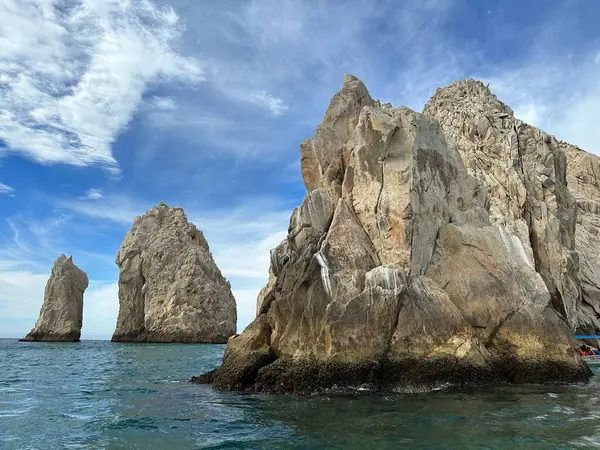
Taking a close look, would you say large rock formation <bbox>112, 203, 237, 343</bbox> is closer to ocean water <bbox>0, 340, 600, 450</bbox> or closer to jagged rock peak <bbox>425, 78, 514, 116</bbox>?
jagged rock peak <bbox>425, 78, 514, 116</bbox>

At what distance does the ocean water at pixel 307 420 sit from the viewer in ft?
36.3

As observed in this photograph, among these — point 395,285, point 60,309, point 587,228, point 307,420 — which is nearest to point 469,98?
point 395,285

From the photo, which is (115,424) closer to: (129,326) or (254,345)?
(254,345)

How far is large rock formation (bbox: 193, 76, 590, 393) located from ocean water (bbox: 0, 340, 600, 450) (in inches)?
57.8

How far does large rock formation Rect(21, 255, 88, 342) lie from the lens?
90.8 meters

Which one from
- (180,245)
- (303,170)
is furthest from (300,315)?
(180,245)

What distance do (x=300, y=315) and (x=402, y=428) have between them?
818 centimetres

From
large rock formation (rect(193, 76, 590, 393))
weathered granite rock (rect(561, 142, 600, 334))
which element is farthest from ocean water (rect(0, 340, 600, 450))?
weathered granite rock (rect(561, 142, 600, 334))

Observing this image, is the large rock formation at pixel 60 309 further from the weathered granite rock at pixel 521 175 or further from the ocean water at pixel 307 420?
the ocean water at pixel 307 420

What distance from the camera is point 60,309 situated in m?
90.8

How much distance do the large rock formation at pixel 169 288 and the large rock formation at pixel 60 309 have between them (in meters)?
10.1

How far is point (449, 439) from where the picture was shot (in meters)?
11.0

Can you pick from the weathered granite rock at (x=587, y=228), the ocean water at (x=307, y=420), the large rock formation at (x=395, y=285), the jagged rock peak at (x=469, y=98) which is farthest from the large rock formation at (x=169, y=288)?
the ocean water at (x=307, y=420)

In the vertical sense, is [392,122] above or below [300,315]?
above
